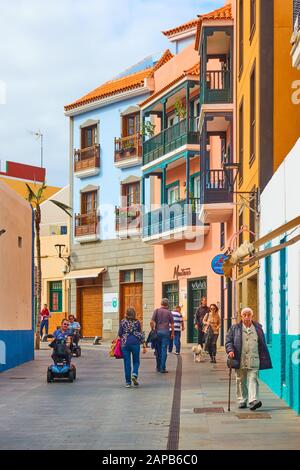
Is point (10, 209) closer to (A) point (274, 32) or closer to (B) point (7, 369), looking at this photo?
(B) point (7, 369)

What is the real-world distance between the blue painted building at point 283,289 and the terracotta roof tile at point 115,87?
1059 inches

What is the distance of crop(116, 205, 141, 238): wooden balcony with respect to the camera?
149ft

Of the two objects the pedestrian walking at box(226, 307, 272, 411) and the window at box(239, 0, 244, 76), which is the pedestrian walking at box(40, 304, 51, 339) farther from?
the pedestrian walking at box(226, 307, 272, 411)

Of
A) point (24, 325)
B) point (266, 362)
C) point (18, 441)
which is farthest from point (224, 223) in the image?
point (18, 441)

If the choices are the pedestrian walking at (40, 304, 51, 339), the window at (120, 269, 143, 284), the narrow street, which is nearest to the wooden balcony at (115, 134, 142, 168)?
the window at (120, 269, 143, 284)

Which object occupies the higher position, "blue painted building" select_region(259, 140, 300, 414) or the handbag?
"blue painted building" select_region(259, 140, 300, 414)

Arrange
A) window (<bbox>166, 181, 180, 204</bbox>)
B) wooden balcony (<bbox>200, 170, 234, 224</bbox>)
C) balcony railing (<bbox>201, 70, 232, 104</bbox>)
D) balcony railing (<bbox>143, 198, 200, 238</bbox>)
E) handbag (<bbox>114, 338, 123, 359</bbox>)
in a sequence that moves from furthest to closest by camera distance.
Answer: window (<bbox>166, 181, 180, 204</bbox>), balcony railing (<bbox>143, 198, 200, 238</bbox>), balcony railing (<bbox>201, 70, 232, 104</bbox>), wooden balcony (<bbox>200, 170, 234, 224</bbox>), handbag (<bbox>114, 338, 123, 359</bbox>)

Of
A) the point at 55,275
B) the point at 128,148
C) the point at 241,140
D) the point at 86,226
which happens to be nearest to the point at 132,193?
the point at 128,148

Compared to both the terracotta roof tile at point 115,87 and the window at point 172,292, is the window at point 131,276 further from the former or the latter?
the terracotta roof tile at point 115,87

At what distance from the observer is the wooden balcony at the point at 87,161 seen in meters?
48.6

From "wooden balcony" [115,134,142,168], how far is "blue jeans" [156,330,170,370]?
22.6m

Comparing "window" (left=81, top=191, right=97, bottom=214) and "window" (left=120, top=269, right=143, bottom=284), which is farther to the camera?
"window" (left=81, top=191, right=97, bottom=214)

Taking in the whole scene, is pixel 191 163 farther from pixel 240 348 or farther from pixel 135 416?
pixel 135 416

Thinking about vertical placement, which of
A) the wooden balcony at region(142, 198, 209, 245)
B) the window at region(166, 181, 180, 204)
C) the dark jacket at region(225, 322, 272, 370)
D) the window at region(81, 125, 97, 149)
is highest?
the window at region(81, 125, 97, 149)
